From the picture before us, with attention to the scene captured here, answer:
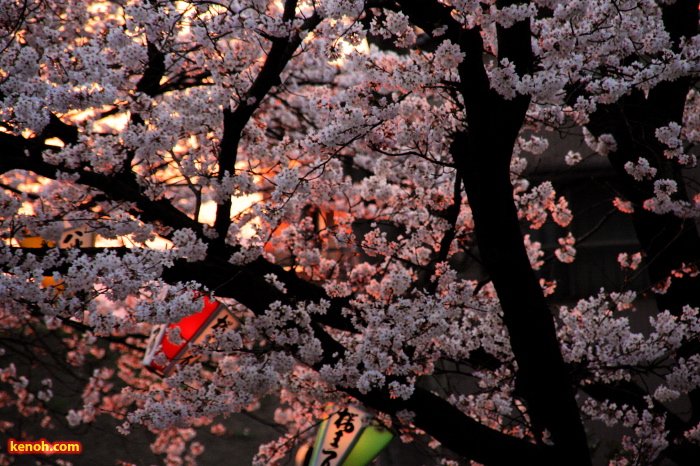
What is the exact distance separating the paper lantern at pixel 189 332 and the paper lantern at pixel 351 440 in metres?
1.38

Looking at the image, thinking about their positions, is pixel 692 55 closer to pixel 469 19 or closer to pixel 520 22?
pixel 520 22

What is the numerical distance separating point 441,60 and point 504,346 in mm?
3762

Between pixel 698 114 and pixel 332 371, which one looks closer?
pixel 332 371

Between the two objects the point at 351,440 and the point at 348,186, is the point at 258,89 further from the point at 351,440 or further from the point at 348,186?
the point at 351,440

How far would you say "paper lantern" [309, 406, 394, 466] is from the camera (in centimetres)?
527

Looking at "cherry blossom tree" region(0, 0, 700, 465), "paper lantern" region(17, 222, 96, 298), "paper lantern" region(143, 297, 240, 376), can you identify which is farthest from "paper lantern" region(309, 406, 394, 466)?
"paper lantern" region(17, 222, 96, 298)

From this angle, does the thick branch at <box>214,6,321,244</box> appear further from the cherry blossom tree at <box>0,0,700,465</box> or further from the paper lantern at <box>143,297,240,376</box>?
the paper lantern at <box>143,297,240,376</box>

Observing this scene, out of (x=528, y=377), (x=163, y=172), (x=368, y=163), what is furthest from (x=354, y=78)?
(x=528, y=377)

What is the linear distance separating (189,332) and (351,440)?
176 centimetres

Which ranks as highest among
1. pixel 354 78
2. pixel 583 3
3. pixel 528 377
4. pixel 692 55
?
pixel 354 78

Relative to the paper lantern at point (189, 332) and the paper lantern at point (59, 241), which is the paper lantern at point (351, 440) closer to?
the paper lantern at point (189, 332)

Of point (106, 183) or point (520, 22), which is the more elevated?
point (520, 22)

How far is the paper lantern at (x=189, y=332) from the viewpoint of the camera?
5.16 m

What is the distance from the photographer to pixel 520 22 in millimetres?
3865
